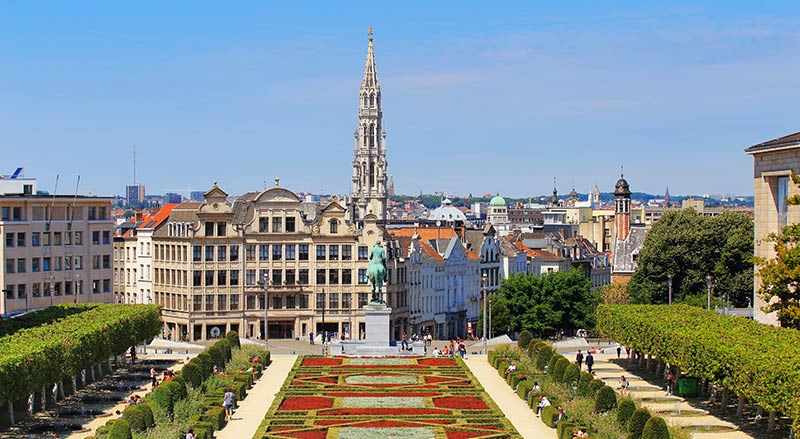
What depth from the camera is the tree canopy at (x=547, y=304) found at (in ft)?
430

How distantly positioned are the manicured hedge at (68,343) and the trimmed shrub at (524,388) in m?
24.2

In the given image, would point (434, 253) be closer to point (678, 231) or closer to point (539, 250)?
point (678, 231)

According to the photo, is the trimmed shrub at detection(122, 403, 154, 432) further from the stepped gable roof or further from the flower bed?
the stepped gable roof

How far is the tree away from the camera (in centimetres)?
13225

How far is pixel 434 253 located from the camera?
147000mm

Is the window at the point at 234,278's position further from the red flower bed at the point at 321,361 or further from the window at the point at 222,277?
the red flower bed at the point at 321,361

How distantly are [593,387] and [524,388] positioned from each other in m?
8.93

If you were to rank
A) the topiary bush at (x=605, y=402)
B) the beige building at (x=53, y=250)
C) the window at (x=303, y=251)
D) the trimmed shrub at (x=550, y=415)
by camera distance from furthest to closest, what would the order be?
1. the window at (x=303, y=251)
2. the beige building at (x=53, y=250)
3. the trimmed shrub at (x=550, y=415)
4. the topiary bush at (x=605, y=402)

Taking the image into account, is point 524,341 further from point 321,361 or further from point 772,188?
point 772,188

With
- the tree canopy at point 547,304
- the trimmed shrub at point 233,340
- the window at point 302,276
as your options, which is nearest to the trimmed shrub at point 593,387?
the trimmed shrub at point 233,340

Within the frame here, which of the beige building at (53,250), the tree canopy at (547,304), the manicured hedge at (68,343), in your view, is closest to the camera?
the manicured hedge at (68,343)

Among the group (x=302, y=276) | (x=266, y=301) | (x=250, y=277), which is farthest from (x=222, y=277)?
(x=302, y=276)

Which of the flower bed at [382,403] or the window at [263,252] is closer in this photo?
the flower bed at [382,403]

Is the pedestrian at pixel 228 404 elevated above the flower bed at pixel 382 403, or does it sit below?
above
